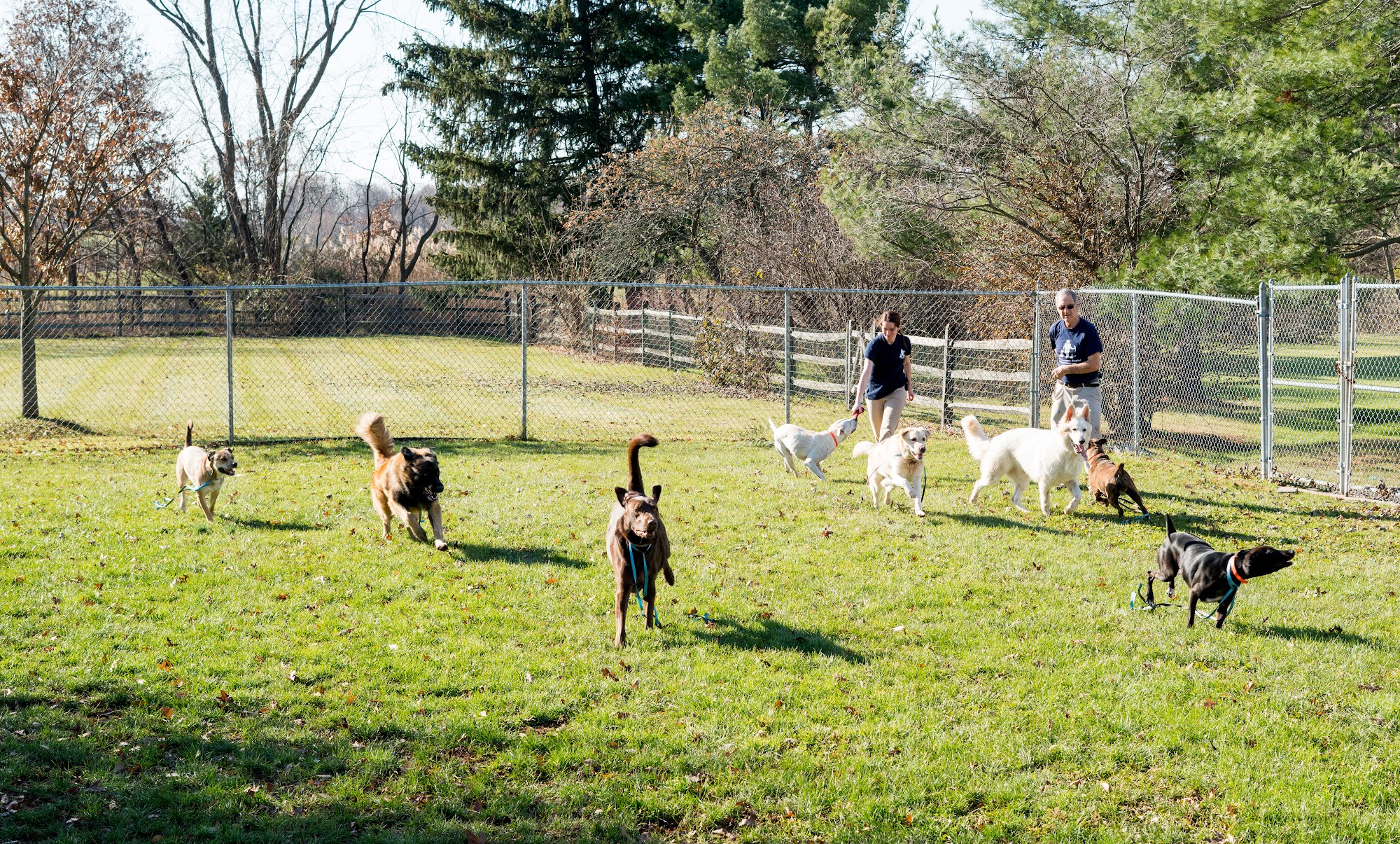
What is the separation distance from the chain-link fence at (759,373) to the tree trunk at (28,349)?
0.04 metres

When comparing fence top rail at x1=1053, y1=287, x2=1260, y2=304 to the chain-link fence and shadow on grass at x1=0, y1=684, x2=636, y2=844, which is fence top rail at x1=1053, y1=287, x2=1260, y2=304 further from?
shadow on grass at x1=0, y1=684, x2=636, y2=844

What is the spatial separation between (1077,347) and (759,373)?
1073 centimetres

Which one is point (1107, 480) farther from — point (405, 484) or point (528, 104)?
point (528, 104)

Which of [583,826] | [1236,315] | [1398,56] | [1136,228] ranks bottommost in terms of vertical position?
[583,826]

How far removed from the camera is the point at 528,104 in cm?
3244

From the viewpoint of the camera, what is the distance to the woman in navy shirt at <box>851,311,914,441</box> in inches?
390

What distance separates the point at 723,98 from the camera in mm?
26734

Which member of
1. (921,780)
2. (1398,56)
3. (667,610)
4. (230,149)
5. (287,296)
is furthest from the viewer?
(230,149)

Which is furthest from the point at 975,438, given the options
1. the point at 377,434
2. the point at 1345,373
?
the point at 377,434

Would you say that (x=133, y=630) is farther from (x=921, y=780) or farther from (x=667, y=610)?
(x=921, y=780)

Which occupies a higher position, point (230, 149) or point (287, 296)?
point (230, 149)

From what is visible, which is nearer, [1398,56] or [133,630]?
[133,630]

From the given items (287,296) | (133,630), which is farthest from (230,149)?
(133,630)

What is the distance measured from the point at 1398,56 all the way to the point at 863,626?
445 inches
